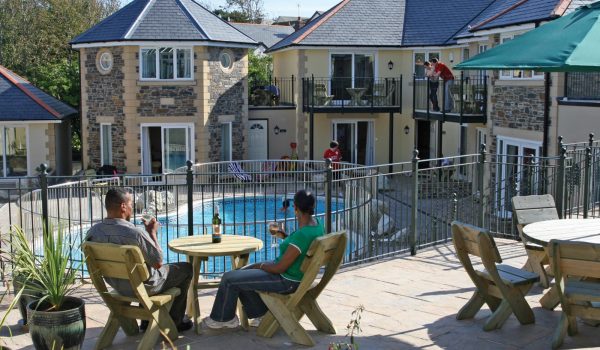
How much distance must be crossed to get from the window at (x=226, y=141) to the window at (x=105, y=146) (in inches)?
156

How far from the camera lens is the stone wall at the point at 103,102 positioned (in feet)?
84.1

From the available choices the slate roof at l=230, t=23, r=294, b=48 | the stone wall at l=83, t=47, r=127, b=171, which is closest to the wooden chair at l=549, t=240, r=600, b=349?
the stone wall at l=83, t=47, r=127, b=171

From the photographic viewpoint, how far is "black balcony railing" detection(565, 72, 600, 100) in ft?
54.2

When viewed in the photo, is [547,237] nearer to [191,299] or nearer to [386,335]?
[386,335]

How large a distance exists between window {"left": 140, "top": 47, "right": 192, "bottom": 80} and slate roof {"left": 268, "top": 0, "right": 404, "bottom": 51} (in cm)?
432

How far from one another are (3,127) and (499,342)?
21.9m

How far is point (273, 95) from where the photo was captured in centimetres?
2973

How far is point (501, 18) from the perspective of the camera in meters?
19.8

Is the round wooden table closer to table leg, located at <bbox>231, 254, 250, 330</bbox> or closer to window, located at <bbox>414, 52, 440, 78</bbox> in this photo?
table leg, located at <bbox>231, 254, 250, 330</bbox>

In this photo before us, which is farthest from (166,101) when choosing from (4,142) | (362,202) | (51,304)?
(51,304)

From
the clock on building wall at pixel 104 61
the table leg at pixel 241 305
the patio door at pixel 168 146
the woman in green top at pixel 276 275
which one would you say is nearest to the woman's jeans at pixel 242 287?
the woman in green top at pixel 276 275

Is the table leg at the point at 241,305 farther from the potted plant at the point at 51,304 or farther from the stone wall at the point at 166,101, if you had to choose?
the stone wall at the point at 166,101

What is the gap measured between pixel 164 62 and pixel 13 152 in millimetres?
6001

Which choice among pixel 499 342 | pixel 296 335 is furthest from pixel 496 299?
pixel 296 335
